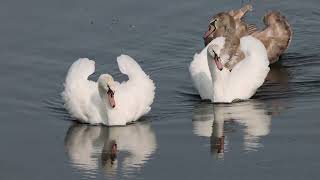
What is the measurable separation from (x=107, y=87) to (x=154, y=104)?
1429 millimetres

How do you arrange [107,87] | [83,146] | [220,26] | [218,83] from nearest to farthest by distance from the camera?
[83,146]
[107,87]
[218,83]
[220,26]

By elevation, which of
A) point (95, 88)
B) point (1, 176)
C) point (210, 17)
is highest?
point (210, 17)

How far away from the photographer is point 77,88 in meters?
20.3

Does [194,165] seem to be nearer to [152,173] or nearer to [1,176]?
[152,173]

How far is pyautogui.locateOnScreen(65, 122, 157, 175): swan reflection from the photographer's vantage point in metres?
18.1

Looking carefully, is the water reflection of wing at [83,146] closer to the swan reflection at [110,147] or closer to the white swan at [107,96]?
the swan reflection at [110,147]

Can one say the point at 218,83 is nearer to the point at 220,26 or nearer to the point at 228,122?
the point at 228,122

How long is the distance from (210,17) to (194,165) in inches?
323

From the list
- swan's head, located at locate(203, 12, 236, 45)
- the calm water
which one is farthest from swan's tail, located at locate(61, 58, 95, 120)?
swan's head, located at locate(203, 12, 236, 45)

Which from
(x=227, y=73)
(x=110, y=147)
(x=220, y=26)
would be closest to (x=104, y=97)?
(x=110, y=147)

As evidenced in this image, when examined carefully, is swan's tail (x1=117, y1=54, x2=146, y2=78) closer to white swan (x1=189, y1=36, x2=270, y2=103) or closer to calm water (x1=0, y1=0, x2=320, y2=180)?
calm water (x1=0, y1=0, x2=320, y2=180)

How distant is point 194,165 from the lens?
1784 cm

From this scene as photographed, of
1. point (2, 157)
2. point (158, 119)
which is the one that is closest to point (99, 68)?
point (158, 119)

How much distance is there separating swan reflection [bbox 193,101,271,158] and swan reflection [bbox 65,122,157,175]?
34.8 inches
